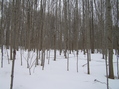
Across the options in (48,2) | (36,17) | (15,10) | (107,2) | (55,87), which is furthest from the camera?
(48,2)

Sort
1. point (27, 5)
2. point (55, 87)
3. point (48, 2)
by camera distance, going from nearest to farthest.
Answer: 1. point (55, 87)
2. point (27, 5)
3. point (48, 2)

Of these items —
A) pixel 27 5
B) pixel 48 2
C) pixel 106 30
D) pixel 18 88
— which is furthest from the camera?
pixel 48 2

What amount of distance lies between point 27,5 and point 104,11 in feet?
13.0

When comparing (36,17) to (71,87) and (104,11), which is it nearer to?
(104,11)

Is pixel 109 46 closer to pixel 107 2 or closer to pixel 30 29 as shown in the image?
pixel 107 2

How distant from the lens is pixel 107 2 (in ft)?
15.5

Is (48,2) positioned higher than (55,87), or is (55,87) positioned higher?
(48,2)

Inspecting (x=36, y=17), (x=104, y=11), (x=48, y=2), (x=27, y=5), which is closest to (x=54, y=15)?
(x=48, y=2)

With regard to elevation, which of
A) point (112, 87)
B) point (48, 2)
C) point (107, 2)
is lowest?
point (112, 87)

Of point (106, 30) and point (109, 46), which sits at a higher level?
point (106, 30)

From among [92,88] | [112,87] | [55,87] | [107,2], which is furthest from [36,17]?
[112,87]

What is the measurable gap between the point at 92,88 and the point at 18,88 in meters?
2.57

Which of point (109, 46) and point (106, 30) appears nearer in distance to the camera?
point (106, 30)

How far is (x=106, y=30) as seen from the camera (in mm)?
4383
